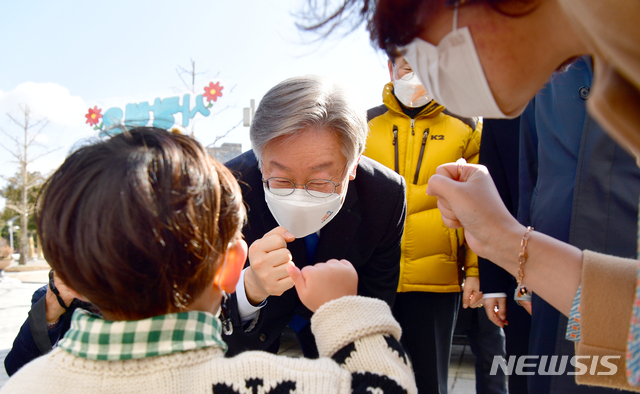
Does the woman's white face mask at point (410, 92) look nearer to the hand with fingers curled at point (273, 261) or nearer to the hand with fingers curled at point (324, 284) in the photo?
the hand with fingers curled at point (273, 261)

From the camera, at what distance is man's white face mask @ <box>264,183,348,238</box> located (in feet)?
6.03

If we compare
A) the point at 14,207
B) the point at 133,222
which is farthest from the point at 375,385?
the point at 14,207

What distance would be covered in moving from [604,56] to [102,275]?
993 mm

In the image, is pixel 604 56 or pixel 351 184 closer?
pixel 604 56

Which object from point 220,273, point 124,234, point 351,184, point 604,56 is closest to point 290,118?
point 351,184

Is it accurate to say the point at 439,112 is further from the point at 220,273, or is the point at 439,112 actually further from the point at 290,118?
the point at 220,273

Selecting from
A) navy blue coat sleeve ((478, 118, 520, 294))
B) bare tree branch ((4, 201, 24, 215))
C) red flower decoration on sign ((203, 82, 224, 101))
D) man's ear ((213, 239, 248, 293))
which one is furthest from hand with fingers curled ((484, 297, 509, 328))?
bare tree branch ((4, 201, 24, 215))

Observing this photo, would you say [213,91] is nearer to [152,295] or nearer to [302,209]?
[302,209]

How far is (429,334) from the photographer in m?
2.21

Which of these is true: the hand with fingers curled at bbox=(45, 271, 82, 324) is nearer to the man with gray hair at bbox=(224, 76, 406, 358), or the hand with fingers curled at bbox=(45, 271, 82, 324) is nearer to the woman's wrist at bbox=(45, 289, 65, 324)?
the woman's wrist at bbox=(45, 289, 65, 324)

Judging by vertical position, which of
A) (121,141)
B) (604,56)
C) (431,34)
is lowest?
(121,141)

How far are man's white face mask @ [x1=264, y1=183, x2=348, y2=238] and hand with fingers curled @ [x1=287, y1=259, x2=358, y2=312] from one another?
632mm

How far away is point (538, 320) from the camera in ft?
5.19

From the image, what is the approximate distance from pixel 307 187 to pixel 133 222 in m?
1.01
